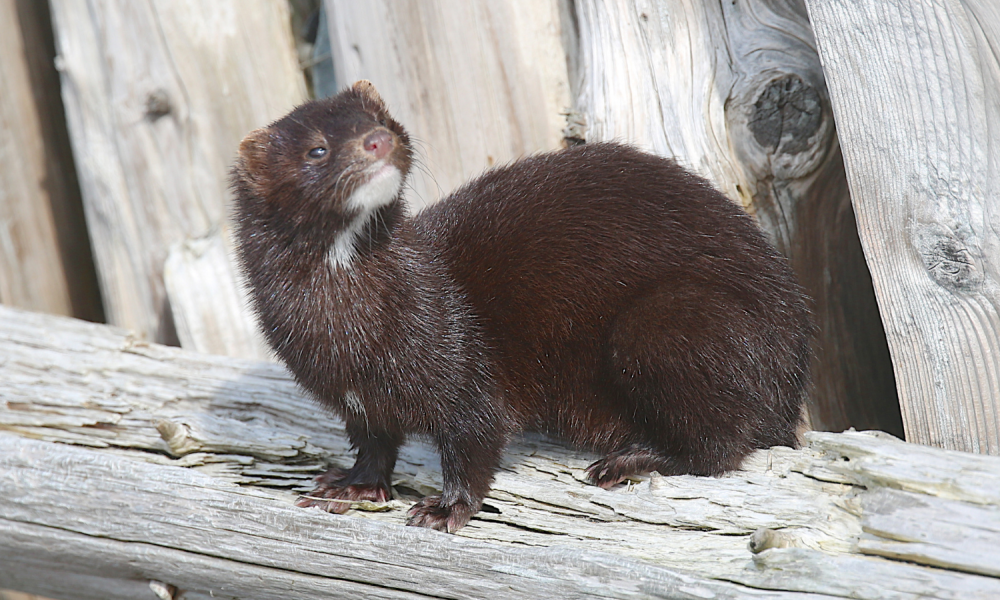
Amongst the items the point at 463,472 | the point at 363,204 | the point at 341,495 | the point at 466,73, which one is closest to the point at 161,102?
the point at 466,73

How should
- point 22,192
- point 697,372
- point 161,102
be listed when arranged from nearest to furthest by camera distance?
point 697,372
point 161,102
point 22,192

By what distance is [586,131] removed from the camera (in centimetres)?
407

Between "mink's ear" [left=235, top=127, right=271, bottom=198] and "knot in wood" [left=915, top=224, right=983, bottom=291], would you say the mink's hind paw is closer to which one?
"knot in wood" [left=915, top=224, right=983, bottom=291]

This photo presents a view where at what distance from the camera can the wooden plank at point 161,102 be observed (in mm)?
5012

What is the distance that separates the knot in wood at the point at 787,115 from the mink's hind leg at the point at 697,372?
78 cm

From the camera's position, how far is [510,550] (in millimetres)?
2891

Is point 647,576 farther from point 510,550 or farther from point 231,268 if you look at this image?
point 231,268

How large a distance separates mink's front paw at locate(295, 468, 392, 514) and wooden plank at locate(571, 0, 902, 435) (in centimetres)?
190

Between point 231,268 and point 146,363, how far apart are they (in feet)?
3.11

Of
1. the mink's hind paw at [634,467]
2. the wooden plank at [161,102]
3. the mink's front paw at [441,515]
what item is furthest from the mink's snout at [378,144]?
the wooden plank at [161,102]

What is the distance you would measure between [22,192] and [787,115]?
4.68m

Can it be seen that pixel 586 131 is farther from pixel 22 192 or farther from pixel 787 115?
pixel 22 192

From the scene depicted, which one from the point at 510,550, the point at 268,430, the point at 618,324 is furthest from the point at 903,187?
the point at 268,430

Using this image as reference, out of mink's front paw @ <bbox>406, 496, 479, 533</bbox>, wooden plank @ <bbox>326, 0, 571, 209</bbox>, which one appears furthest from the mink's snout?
mink's front paw @ <bbox>406, 496, 479, 533</bbox>
